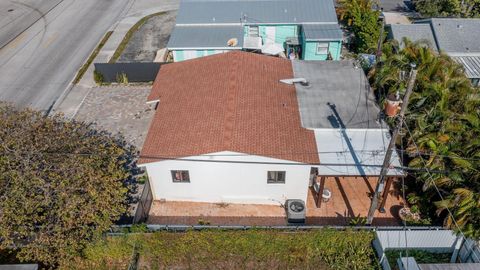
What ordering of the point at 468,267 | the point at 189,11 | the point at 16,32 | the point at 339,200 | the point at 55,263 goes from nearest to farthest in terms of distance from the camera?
1. the point at 468,267
2. the point at 55,263
3. the point at 339,200
4. the point at 189,11
5. the point at 16,32

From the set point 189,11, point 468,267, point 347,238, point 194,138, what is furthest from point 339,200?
point 189,11

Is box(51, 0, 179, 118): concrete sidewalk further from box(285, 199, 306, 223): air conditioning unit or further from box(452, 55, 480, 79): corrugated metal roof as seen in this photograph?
box(452, 55, 480, 79): corrugated metal roof

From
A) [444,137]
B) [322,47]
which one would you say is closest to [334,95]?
[444,137]

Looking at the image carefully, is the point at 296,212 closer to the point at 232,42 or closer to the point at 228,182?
the point at 228,182

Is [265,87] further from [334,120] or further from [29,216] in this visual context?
[29,216]

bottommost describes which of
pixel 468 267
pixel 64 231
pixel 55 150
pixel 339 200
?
pixel 339 200
